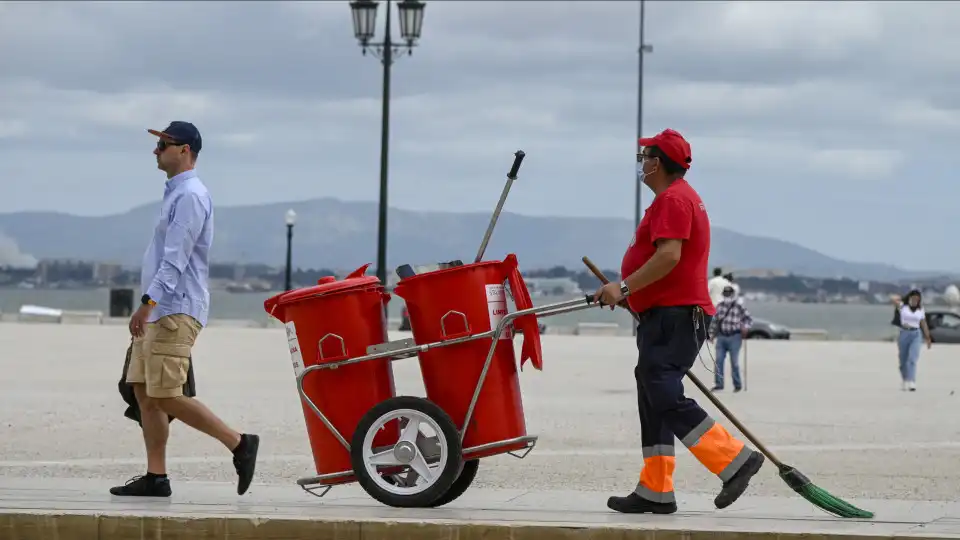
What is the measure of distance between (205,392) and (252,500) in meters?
10.8

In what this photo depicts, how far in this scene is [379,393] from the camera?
8461 millimetres

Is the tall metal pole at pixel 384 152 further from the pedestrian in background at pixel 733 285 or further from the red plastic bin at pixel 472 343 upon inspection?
the red plastic bin at pixel 472 343

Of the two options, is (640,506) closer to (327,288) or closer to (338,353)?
(338,353)

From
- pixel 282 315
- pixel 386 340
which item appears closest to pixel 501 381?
pixel 386 340

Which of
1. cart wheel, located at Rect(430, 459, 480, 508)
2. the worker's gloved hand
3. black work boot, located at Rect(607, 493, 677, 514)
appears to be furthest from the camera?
cart wheel, located at Rect(430, 459, 480, 508)

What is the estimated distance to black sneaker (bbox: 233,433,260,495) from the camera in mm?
8797

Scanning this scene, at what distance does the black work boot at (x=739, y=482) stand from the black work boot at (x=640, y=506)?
0.23 metres

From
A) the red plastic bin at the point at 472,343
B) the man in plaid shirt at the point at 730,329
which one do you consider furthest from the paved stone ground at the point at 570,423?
the red plastic bin at the point at 472,343

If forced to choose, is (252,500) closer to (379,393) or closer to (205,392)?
(379,393)

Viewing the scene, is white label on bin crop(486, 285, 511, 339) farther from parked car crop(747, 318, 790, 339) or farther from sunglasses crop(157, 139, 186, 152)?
parked car crop(747, 318, 790, 339)

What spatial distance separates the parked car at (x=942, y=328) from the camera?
5206 cm

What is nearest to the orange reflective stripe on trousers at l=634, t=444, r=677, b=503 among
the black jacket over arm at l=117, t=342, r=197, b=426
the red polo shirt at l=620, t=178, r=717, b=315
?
the red polo shirt at l=620, t=178, r=717, b=315

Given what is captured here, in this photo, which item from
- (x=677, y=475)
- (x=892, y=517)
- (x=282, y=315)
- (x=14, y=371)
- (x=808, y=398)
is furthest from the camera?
(x=14, y=371)

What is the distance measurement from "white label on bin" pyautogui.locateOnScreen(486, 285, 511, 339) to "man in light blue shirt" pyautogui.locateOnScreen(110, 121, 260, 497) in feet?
4.57
